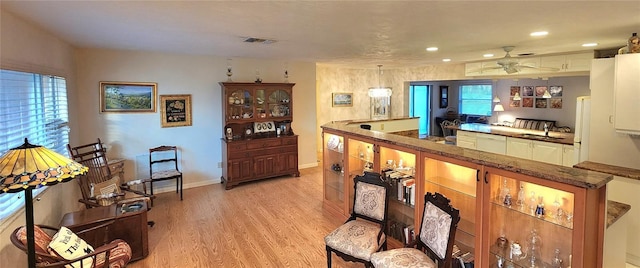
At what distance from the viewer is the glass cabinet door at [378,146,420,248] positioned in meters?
3.27

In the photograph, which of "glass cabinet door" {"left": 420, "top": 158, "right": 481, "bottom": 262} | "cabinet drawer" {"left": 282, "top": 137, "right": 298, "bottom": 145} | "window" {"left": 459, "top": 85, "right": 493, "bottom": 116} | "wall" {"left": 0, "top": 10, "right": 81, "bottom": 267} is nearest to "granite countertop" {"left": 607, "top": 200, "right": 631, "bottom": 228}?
"glass cabinet door" {"left": 420, "top": 158, "right": 481, "bottom": 262}

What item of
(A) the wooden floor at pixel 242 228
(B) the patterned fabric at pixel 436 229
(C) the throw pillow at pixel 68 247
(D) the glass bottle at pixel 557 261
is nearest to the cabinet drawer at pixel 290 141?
(A) the wooden floor at pixel 242 228

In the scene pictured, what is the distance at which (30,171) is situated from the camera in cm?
189

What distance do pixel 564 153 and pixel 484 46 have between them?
219 cm

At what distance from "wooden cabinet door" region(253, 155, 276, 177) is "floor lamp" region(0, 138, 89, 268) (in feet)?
13.0

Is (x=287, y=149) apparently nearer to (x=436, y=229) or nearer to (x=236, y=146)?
(x=236, y=146)

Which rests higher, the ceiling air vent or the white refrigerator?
the ceiling air vent

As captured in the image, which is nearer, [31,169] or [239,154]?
[31,169]

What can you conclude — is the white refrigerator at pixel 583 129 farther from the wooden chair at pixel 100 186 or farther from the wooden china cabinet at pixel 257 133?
the wooden chair at pixel 100 186

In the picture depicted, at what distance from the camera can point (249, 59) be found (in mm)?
6219

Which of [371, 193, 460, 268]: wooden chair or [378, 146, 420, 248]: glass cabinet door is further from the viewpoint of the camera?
[378, 146, 420, 248]: glass cabinet door

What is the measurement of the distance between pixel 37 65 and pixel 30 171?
1.92 m

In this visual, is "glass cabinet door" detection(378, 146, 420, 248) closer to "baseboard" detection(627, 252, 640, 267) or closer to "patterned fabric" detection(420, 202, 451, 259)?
"patterned fabric" detection(420, 202, 451, 259)

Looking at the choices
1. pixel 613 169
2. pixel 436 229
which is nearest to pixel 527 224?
pixel 436 229
